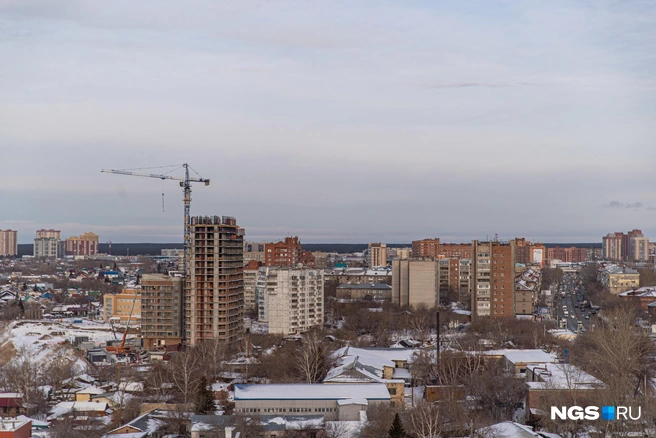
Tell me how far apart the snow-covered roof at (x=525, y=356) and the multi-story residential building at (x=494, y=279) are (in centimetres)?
994

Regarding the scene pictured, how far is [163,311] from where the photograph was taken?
2916 cm

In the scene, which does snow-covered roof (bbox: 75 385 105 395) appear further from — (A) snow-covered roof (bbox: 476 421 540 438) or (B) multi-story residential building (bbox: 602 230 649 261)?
(B) multi-story residential building (bbox: 602 230 649 261)

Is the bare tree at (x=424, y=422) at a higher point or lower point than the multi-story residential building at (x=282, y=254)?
lower

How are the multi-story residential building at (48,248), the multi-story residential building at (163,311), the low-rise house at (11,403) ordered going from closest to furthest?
the low-rise house at (11,403), the multi-story residential building at (163,311), the multi-story residential building at (48,248)

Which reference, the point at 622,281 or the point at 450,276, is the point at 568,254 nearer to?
the point at 622,281

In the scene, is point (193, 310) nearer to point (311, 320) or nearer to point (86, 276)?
point (311, 320)

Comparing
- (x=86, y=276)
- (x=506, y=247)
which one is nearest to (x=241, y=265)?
(x=506, y=247)

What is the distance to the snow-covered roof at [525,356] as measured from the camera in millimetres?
22562

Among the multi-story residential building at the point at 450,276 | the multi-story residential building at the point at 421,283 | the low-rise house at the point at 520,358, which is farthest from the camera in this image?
the multi-story residential building at the point at 450,276

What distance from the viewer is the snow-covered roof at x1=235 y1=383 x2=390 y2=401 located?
17.3m

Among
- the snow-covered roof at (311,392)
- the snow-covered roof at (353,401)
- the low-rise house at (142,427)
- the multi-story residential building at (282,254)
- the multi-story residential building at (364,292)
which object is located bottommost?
the low-rise house at (142,427)

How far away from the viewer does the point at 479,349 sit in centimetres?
2505

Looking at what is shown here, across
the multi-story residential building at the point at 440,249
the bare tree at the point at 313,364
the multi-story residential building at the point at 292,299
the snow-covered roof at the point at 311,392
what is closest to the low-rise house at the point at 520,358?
the bare tree at the point at 313,364

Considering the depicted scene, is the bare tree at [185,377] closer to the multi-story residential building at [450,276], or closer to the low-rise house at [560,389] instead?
the low-rise house at [560,389]
